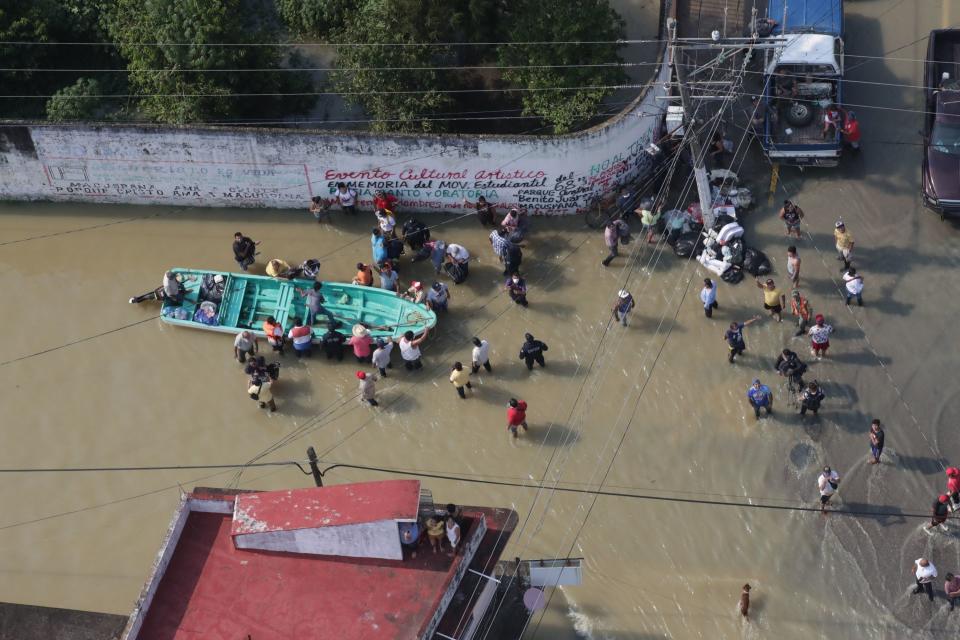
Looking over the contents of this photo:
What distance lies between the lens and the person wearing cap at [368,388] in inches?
862

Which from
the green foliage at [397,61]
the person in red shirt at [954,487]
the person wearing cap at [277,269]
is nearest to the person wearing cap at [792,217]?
the person in red shirt at [954,487]

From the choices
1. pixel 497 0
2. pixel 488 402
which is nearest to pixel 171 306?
pixel 488 402

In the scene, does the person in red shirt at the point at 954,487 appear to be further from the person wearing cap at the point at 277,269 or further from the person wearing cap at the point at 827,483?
the person wearing cap at the point at 277,269

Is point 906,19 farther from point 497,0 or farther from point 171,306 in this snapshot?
point 171,306

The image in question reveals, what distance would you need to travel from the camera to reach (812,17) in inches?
1037

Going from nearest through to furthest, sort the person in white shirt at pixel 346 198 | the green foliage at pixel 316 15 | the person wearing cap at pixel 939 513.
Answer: the person wearing cap at pixel 939 513, the person in white shirt at pixel 346 198, the green foliage at pixel 316 15

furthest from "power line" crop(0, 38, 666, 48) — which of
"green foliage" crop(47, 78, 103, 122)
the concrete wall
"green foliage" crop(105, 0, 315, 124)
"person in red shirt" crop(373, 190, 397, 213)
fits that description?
"person in red shirt" crop(373, 190, 397, 213)

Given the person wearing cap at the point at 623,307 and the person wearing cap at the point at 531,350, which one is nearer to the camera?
the person wearing cap at the point at 531,350

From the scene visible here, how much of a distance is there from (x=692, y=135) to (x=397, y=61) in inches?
254

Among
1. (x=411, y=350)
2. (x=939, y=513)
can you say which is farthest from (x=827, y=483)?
(x=411, y=350)

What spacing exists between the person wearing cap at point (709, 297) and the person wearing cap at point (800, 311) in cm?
149

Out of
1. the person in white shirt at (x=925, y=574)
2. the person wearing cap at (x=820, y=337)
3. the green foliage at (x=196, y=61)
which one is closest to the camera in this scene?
the person in white shirt at (x=925, y=574)

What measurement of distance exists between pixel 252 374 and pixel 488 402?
4507 millimetres

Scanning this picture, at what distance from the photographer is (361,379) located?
21.9 meters
